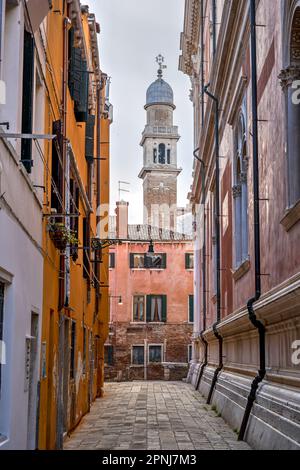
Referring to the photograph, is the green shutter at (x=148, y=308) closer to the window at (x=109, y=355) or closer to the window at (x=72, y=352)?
the window at (x=109, y=355)

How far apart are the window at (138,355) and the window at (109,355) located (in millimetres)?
1152

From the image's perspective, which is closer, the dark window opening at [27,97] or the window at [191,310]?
the dark window opening at [27,97]

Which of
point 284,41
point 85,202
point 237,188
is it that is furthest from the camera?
point 85,202

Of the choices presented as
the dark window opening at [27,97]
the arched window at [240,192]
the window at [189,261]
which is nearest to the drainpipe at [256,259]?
the arched window at [240,192]

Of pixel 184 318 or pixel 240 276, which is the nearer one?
pixel 240 276

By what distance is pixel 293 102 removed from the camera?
8.97 m

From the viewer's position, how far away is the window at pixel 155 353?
42.6 meters

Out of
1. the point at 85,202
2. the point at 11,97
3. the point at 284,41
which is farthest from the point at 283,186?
the point at 85,202

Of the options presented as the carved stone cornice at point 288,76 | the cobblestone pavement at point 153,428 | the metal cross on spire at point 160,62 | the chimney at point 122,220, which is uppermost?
the metal cross on spire at point 160,62

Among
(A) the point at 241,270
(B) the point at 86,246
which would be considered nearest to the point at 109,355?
(B) the point at 86,246

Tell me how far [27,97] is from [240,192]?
801 cm

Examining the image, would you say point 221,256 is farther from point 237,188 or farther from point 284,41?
point 284,41
